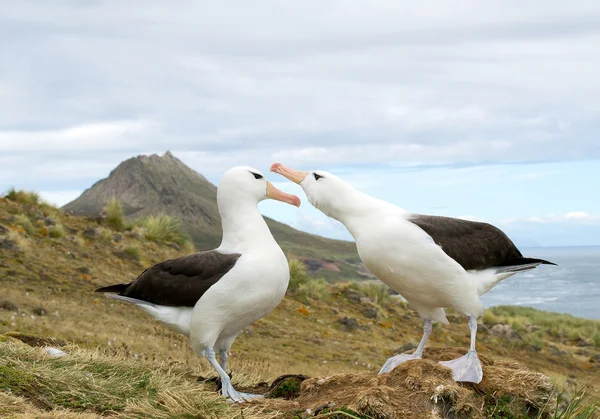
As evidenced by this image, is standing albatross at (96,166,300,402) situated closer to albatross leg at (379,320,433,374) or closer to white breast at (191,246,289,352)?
white breast at (191,246,289,352)

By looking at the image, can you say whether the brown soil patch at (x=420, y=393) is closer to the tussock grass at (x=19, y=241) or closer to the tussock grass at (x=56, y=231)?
the tussock grass at (x=19, y=241)

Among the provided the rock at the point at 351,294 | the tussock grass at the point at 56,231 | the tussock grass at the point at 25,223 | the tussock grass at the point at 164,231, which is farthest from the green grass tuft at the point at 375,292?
the tussock grass at the point at 25,223

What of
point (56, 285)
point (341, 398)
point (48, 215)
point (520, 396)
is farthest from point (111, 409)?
point (48, 215)

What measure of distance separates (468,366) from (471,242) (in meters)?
1.26

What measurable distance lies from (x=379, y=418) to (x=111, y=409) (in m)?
2.53

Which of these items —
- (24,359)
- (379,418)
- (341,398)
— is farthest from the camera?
(24,359)

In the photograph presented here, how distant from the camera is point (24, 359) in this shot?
794 cm

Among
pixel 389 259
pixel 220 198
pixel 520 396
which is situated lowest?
pixel 520 396

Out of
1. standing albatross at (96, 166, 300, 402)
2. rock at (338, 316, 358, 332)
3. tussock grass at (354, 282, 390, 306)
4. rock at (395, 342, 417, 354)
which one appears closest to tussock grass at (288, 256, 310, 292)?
tussock grass at (354, 282, 390, 306)

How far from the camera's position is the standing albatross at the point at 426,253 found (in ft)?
23.5

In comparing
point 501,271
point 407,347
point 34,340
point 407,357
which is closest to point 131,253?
point 407,347

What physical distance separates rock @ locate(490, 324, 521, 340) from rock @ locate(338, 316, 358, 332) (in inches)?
235

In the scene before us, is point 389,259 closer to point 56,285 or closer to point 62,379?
point 62,379

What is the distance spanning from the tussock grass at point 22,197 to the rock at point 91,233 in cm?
339
